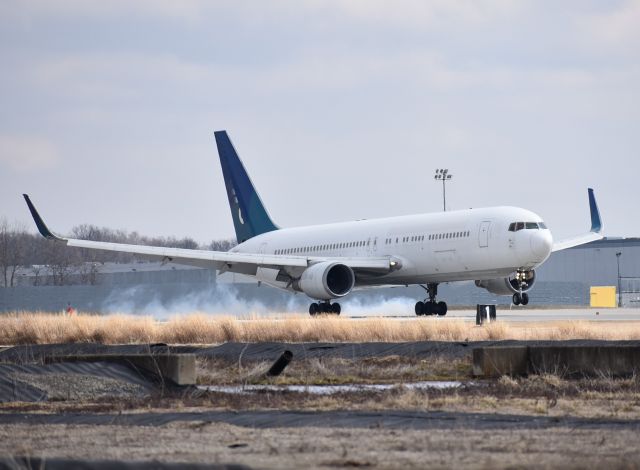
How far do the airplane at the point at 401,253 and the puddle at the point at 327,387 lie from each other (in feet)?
80.3

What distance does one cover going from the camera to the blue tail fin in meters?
60.0

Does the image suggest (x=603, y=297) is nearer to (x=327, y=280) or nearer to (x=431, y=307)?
(x=431, y=307)

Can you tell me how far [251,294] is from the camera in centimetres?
7281

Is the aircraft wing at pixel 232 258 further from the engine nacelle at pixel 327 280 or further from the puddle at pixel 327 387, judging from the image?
the puddle at pixel 327 387

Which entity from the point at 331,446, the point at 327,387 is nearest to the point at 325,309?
the point at 327,387

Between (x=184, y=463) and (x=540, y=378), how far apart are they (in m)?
10.7

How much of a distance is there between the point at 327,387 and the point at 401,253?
2930cm

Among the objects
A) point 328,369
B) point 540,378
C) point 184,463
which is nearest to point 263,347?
point 328,369

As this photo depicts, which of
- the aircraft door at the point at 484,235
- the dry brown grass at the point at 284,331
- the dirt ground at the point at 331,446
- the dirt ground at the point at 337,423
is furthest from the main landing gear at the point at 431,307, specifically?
the dirt ground at the point at 331,446

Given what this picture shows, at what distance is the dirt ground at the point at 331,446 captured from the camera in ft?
32.6

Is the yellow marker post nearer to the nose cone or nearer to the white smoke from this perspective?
the white smoke

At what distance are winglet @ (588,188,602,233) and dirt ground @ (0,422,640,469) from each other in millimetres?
42622

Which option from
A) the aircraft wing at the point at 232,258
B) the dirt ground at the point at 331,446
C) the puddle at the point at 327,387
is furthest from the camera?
the aircraft wing at the point at 232,258

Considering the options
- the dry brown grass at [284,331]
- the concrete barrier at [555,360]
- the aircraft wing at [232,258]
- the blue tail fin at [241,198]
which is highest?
A: the blue tail fin at [241,198]
